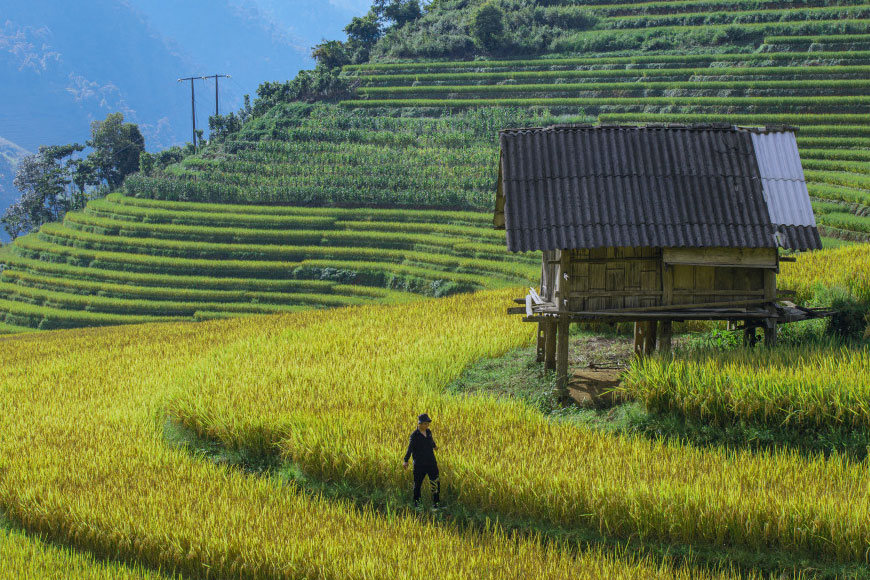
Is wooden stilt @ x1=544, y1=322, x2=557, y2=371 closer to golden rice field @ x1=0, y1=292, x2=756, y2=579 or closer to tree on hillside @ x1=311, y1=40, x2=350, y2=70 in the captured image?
golden rice field @ x1=0, y1=292, x2=756, y2=579

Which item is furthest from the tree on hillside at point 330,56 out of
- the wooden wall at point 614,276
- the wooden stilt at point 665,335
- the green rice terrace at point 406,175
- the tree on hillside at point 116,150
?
the wooden stilt at point 665,335

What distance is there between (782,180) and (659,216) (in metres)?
2.18

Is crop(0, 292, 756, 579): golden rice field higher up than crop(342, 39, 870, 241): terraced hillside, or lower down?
lower down

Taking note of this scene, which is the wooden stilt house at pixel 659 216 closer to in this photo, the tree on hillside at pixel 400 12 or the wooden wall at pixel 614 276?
the wooden wall at pixel 614 276

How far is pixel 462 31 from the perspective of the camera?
67.6 m

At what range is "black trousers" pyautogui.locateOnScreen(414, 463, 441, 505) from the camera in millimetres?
9977

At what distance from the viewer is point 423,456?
32.5 feet

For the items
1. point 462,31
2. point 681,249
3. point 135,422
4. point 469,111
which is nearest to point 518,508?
point 681,249

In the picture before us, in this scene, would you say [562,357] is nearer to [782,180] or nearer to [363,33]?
[782,180]

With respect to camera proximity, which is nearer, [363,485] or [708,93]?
[363,485]

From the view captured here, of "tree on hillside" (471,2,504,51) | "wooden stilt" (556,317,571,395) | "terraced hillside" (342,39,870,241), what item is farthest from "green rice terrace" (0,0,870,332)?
"wooden stilt" (556,317,571,395)

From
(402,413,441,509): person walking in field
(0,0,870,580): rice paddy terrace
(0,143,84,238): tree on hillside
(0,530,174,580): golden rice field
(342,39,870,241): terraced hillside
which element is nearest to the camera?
(0,0,870,580): rice paddy terrace

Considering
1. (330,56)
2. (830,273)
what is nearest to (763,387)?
(830,273)

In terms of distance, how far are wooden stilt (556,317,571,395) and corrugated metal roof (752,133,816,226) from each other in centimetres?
355
